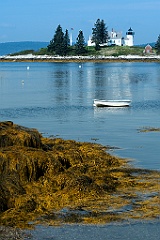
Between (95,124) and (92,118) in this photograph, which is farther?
(92,118)

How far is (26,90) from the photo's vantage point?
70.4m

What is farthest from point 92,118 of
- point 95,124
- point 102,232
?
point 102,232

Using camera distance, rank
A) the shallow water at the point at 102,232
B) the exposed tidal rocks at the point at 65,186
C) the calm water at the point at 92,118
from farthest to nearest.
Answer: the calm water at the point at 92,118
the exposed tidal rocks at the point at 65,186
the shallow water at the point at 102,232

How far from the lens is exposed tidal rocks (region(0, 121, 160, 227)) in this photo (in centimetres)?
1462

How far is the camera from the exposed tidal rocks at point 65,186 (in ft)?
48.0

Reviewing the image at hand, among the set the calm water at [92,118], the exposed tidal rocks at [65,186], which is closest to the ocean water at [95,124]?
the calm water at [92,118]

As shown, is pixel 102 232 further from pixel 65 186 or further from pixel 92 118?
pixel 92 118

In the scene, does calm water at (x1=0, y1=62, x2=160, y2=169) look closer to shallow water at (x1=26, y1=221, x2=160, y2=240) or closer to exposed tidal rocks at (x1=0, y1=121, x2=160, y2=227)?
exposed tidal rocks at (x1=0, y1=121, x2=160, y2=227)

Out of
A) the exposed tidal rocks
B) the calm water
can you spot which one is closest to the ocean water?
the calm water

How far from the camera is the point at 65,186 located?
16688 millimetres

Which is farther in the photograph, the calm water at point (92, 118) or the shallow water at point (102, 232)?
the calm water at point (92, 118)

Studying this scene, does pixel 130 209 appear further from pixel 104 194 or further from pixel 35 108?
pixel 35 108

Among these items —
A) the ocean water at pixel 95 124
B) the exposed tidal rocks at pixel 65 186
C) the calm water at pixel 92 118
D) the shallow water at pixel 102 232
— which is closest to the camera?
the shallow water at pixel 102 232

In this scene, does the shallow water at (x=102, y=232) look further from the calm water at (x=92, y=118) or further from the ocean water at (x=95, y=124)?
the calm water at (x=92, y=118)
